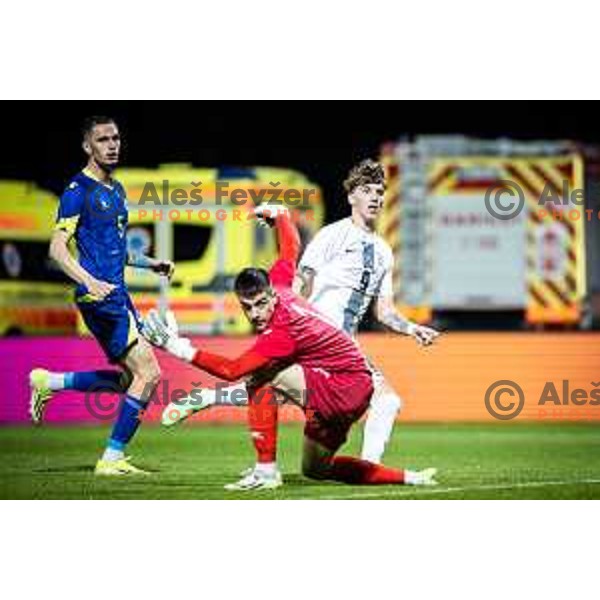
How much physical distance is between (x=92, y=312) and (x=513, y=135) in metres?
2.59

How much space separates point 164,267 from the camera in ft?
30.2

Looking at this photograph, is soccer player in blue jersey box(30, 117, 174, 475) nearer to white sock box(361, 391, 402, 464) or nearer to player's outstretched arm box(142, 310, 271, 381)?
player's outstretched arm box(142, 310, 271, 381)

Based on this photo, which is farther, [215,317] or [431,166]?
[431,166]

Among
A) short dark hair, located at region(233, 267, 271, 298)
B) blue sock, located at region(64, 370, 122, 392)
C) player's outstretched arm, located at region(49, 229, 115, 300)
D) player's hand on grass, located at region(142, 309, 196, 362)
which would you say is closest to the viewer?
player's hand on grass, located at region(142, 309, 196, 362)

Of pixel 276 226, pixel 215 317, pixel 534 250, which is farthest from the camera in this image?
pixel 534 250

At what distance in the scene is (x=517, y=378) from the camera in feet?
30.9

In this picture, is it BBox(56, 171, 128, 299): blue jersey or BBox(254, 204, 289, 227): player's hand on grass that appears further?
BBox(254, 204, 289, 227): player's hand on grass

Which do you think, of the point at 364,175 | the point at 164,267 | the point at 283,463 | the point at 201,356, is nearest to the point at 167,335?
the point at 201,356

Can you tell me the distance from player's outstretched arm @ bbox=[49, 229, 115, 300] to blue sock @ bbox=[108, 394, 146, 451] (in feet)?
1.90

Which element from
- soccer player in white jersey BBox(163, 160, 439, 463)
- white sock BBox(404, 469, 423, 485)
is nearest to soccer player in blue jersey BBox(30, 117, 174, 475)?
soccer player in white jersey BBox(163, 160, 439, 463)

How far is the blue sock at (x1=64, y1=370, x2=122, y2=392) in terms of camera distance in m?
9.04

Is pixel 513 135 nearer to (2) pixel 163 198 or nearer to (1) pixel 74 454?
(2) pixel 163 198

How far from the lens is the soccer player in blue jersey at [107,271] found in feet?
29.0

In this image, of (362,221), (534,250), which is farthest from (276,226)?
(534,250)
